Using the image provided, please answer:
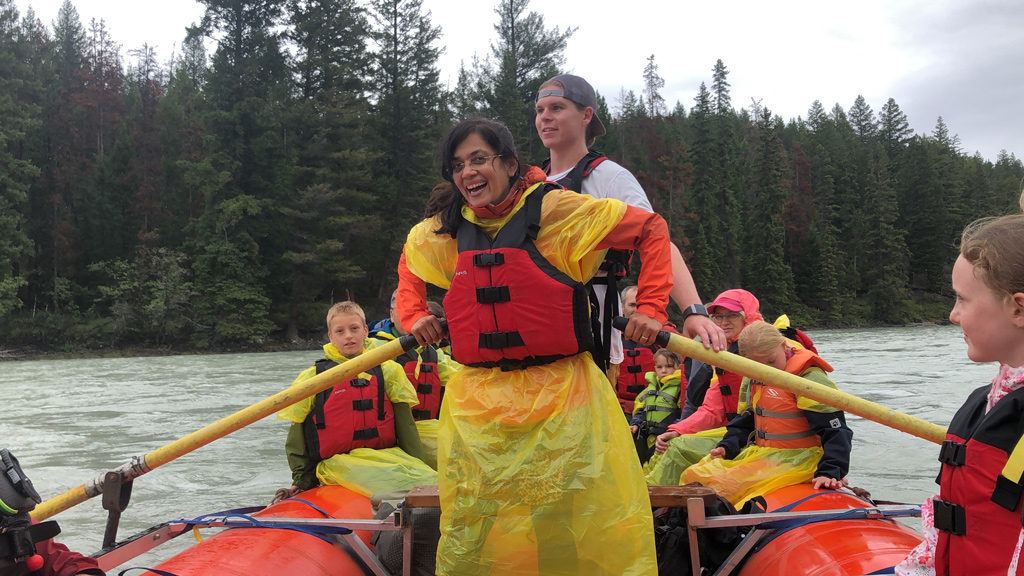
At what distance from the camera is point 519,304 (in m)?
2.35

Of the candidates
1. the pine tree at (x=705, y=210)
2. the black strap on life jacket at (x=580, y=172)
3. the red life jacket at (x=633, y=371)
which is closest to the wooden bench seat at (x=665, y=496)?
the black strap on life jacket at (x=580, y=172)

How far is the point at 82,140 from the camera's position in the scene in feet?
131

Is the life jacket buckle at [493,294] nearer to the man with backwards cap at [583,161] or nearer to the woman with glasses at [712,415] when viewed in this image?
the man with backwards cap at [583,161]

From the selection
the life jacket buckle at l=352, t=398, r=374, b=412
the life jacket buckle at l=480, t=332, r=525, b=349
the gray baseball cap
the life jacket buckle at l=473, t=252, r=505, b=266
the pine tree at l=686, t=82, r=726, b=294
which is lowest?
the life jacket buckle at l=352, t=398, r=374, b=412

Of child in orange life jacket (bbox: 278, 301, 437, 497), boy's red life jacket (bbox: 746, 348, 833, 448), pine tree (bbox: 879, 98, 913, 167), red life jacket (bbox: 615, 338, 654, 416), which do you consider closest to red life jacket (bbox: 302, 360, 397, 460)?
child in orange life jacket (bbox: 278, 301, 437, 497)

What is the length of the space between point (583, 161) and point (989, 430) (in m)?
1.76

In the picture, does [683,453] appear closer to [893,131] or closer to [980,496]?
[980,496]

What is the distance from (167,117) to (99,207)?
6.45 meters

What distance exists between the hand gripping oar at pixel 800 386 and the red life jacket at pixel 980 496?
2.64 feet

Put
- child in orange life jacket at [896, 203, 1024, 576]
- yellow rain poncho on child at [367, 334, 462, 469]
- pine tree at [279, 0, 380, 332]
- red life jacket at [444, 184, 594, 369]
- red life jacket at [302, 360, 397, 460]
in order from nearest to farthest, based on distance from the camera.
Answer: child in orange life jacket at [896, 203, 1024, 576]
red life jacket at [444, 184, 594, 369]
red life jacket at [302, 360, 397, 460]
yellow rain poncho on child at [367, 334, 462, 469]
pine tree at [279, 0, 380, 332]

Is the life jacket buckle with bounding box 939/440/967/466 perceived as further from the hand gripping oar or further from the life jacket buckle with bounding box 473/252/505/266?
the life jacket buckle with bounding box 473/252/505/266

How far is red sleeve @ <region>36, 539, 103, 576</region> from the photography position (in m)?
2.13

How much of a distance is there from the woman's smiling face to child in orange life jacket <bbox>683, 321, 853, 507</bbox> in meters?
2.00

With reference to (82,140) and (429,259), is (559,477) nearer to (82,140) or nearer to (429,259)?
(429,259)
